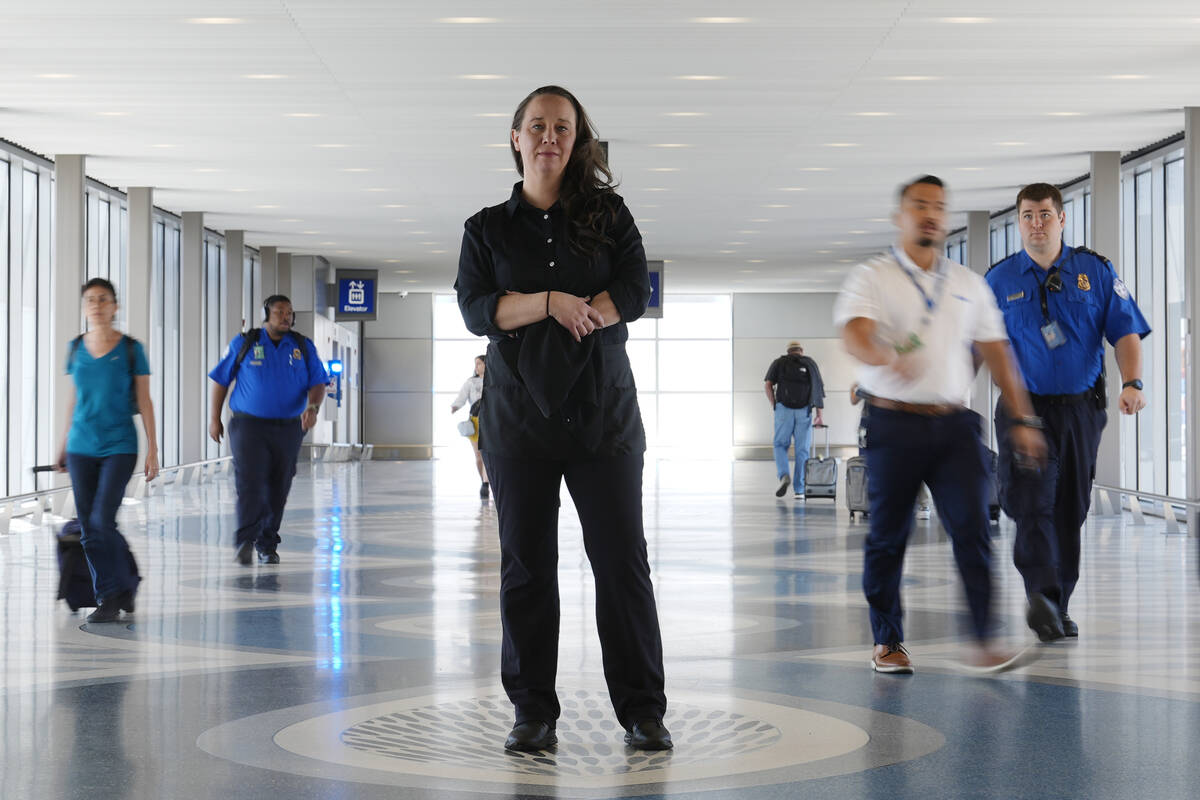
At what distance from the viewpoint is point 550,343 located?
3.82m

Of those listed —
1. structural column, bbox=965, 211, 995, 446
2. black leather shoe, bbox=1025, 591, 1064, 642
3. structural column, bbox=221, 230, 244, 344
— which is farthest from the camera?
structural column, bbox=221, 230, 244, 344

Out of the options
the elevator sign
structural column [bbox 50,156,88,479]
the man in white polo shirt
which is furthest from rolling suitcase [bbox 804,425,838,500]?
the elevator sign

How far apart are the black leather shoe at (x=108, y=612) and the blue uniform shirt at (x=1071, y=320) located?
172 inches

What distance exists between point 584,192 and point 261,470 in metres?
5.84

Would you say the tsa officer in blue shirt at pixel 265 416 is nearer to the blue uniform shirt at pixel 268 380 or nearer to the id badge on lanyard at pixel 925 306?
the blue uniform shirt at pixel 268 380

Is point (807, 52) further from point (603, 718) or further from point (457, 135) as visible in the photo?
point (603, 718)

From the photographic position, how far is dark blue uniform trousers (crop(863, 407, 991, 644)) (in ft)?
15.3

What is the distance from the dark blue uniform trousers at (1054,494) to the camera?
18.8 ft

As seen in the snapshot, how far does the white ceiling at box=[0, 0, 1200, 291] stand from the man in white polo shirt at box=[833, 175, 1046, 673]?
5.98 metres

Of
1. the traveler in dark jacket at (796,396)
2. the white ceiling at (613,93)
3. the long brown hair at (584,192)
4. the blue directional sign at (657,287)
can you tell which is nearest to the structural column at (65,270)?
the white ceiling at (613,93)

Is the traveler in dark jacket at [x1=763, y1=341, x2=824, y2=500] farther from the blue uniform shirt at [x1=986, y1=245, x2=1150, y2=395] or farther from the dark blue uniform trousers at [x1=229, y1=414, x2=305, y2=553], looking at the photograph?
the blue uniform shirt at [x1=986, y1=245, x2=1150, y2=395]

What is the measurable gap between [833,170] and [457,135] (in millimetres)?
5315

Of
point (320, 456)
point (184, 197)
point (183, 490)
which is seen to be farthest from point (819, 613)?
point (320, 456)

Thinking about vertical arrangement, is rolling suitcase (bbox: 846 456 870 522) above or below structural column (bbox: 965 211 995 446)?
below
